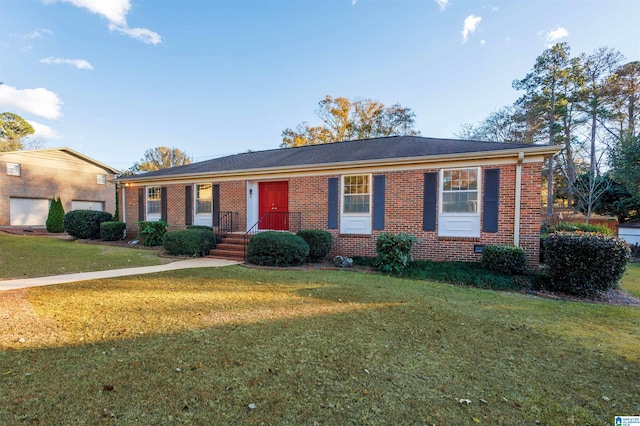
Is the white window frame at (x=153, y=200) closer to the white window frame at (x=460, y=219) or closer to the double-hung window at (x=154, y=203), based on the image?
the double-hung window at (x=154, y=203)

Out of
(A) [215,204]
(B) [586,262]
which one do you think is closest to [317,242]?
(A) [215,204]

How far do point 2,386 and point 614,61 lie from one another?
32.3 meters

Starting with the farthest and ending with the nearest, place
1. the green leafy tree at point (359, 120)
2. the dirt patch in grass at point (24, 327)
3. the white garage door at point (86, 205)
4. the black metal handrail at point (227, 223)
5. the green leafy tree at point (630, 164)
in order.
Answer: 1. the green leafy tree at point (359, 120)
2. the white garage door at point (86, 205)
3. the green leafy tree at point (630, 164)
4. the black metal handrail at point (227, 223)
5. the dirt patch in grass at point (24, 327)

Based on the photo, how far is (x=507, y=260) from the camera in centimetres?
715

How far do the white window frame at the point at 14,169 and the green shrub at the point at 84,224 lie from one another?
837 cm

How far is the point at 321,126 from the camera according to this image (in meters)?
27.8

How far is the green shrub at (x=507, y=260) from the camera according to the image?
711cm

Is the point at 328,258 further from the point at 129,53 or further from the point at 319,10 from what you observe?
the point at 129,53

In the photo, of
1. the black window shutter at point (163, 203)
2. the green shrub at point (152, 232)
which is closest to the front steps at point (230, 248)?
the green shrub at point (152, 232)

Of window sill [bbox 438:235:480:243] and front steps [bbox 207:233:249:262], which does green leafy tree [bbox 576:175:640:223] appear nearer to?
window sill [bbox 438:235:480:243]

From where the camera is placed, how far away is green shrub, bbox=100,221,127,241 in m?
13.1

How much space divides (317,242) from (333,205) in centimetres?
150

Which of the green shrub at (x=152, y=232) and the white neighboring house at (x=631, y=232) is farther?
→ the white neighboring house at (x=631, y=232)

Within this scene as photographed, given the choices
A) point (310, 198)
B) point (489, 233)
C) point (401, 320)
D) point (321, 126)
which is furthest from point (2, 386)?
point (321, 126)
